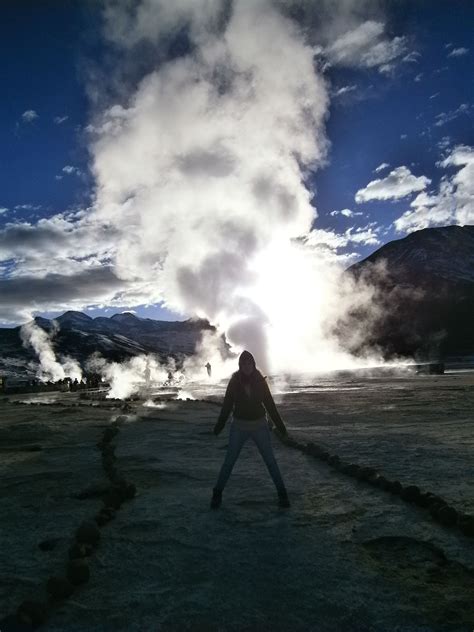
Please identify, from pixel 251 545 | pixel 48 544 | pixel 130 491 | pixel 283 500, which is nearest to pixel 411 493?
pixel 283 500


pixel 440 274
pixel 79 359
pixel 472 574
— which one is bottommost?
pixel 472 574

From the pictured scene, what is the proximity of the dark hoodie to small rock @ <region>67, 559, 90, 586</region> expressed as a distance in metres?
2.56

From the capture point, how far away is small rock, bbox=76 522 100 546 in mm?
5477

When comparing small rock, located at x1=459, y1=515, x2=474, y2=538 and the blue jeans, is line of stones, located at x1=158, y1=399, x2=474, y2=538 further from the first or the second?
the blue jeans

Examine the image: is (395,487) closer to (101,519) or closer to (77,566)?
(101,519)

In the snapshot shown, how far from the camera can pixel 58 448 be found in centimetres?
1255

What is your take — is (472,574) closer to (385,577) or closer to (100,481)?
(385,577)

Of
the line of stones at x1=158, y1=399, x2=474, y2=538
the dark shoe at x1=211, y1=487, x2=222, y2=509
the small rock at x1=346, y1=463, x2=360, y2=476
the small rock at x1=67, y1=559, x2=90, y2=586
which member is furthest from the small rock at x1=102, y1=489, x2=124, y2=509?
the small rock at x1=346, y1=463, x2=360, y2=476

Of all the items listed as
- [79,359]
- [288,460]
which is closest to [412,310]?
[79,359]

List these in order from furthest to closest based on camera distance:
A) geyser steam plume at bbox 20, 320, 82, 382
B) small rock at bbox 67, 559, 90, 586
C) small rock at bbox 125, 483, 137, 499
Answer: geyser steam plume at bbox 20, 320, 82, 382
small rock at bbox 125, 483, 137, 499
small rock at bbox 67, 559, 90, 586

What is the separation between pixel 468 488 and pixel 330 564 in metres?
3.46

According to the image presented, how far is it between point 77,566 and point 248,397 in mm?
3008

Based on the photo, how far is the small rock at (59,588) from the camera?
4.30 metres

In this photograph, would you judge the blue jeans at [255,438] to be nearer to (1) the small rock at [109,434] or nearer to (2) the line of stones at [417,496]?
(2) the line of stones at [417,496]
